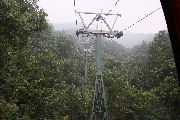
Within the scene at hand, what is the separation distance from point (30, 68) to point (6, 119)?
16.6ft

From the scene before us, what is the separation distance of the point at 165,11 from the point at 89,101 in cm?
2042

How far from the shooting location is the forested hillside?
10.7m

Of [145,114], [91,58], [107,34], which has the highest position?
[91,58]

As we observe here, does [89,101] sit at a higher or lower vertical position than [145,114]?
higher

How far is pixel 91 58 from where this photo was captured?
44625 millimetres

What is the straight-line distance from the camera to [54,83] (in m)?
16.7

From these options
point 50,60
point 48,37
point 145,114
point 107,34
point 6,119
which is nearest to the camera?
point 6,119

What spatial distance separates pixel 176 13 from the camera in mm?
847

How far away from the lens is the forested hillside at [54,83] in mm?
10734

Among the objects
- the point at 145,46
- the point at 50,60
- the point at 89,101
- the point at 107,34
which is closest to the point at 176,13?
the point at 107,34

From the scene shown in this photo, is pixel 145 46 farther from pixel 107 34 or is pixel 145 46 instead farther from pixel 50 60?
pixel 107 34

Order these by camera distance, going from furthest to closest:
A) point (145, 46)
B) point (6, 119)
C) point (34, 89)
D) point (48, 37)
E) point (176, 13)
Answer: point (145, 46)
point (48, 37)
point (34, 89)
point (6, 119)
point (176, 13)

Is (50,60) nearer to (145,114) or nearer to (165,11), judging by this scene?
A: (145,114)

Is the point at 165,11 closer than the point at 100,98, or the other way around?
the point at 165,11
